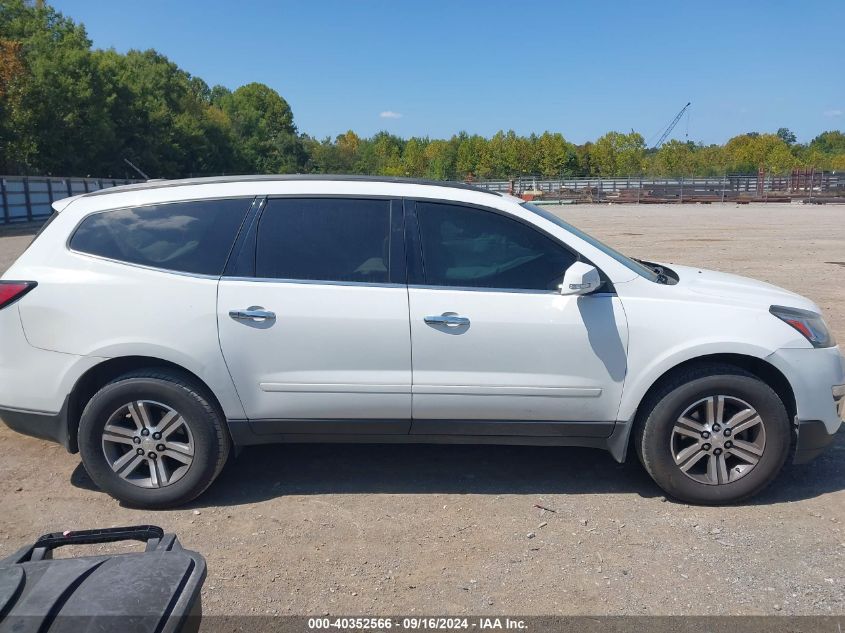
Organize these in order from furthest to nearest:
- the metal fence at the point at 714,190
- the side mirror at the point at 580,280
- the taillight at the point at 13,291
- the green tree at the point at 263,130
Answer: the green tree at the point at 263,130 → the metal fence at the point at 714,190 → the taillight at the point at 13,291 → the side mirror at the point at 580,280

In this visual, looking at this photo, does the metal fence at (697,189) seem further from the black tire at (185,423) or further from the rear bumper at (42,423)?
the black tire at (185,423)

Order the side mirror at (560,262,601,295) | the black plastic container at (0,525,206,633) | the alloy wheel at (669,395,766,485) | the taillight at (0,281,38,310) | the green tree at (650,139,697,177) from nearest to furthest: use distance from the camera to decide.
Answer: the black plastic container at (0,525,206,633)
the side mirror at (560,262,601,295)
the alloy wheel at (669,395,766,485)
the taillight at (0,281,38,310)
the green tree at (650,139,697,177)

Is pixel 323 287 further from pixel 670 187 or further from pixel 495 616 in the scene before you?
pixel 670 187

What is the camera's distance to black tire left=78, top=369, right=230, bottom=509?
13.4ft

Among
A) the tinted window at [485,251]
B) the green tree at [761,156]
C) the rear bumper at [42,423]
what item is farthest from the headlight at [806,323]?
the green tree at [761,156]

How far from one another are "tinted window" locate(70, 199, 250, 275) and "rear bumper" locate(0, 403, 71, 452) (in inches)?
37.7

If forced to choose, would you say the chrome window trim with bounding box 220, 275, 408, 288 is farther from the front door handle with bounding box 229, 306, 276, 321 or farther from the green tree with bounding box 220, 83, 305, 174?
the green tree with bounding box 220, 83, 305, 174

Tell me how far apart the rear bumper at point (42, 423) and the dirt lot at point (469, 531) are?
1.28 ft

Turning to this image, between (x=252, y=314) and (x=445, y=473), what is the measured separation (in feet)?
5.26

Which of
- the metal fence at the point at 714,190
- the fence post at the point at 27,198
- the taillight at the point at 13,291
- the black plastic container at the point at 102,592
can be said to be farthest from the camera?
the metal fence at the point at 714,190

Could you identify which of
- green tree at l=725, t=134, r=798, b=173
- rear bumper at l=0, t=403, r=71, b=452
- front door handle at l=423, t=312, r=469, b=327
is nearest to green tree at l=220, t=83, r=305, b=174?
green tree at l=725, t=134, r=798, b=173

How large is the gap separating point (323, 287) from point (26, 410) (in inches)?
72.8

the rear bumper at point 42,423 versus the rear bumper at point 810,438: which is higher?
the rear bumper at point 42,423

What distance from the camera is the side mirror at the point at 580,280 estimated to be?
156 inches
